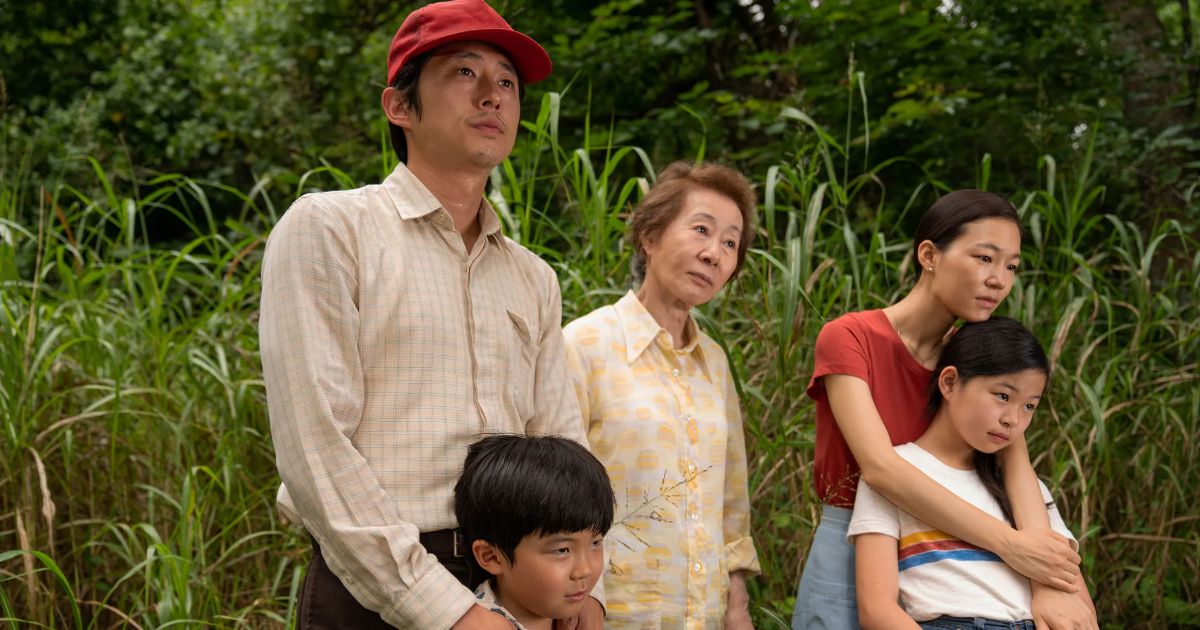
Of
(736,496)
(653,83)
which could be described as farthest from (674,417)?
(653,83)

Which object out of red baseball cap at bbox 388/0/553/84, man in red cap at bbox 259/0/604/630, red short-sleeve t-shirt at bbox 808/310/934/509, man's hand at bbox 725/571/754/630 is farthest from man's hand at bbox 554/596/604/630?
red baseball cap at bbox 388/0/553/84

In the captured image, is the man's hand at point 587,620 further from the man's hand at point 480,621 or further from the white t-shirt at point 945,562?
the white t-shirt at point 945,562

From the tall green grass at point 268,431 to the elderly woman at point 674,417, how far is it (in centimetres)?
32

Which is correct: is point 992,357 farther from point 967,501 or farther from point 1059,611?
point 1059,611

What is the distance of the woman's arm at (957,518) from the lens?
2.01 m

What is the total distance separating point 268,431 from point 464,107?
1733 millimetres

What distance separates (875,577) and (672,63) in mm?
4799

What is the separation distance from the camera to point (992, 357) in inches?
83.0

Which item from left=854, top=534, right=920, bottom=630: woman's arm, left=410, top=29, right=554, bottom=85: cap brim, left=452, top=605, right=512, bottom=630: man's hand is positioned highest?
left=410, top=29, right=554, bottom=85: cap brim

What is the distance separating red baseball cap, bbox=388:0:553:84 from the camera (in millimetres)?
1829

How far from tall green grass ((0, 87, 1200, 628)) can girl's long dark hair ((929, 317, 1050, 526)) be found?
597mm

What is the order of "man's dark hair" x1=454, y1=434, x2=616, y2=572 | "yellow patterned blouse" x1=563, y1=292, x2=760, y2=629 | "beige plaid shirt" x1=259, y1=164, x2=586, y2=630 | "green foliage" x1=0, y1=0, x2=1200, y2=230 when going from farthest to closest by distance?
1. "green foliage" x1=0, y1=0, x2=1200, y2=230
2. "yellow patterned blouse" x1=563, y1=292, x2=760, y2=629
3. "man's dark hair" x1=454, y1=434, x2=616, y2=572
4. "beige plaid shirt" x1=259, y1=164, x2=586, y2=630

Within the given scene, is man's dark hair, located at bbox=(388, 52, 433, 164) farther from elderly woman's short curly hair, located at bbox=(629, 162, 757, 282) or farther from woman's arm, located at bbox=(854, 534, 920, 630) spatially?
woman's arm, located at bbox=(854, 534, 920, 630)

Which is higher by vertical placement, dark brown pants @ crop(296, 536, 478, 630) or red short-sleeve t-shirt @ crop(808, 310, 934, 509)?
red short-sleeve t-shirt @ crop(808, 310, 934, 509)
